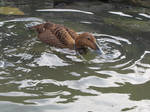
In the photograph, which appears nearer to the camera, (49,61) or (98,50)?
(49,61)

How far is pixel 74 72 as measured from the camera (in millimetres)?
6766

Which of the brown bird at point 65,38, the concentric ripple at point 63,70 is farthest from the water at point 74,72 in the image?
the brown bird at point 65,38

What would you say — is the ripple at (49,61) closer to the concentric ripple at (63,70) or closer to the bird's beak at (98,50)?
the concentric ripple at (63,70)

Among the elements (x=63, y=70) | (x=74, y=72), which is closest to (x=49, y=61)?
(x=63, y=70)

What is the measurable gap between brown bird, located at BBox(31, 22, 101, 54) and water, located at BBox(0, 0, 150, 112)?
184 mm

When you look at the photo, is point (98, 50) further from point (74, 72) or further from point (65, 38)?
point (74, 72)

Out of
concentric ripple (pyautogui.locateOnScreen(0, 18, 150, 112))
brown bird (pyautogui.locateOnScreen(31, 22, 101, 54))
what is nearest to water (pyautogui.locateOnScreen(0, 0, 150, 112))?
concentric ripple (pyautogui.locateOnScreen(0, 18, 150, 112))

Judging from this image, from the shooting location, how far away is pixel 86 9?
35.9ft

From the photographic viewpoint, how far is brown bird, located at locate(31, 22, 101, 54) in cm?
791

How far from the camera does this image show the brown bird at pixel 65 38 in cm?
791

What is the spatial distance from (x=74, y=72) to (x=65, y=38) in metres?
1.72

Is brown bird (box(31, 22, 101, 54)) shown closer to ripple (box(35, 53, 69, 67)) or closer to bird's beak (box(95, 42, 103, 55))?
bird's beak (box(95, 42, 103, 55))

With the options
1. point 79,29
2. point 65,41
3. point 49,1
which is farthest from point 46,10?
point 65,41

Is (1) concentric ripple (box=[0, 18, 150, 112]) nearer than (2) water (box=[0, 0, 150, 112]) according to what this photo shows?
No
